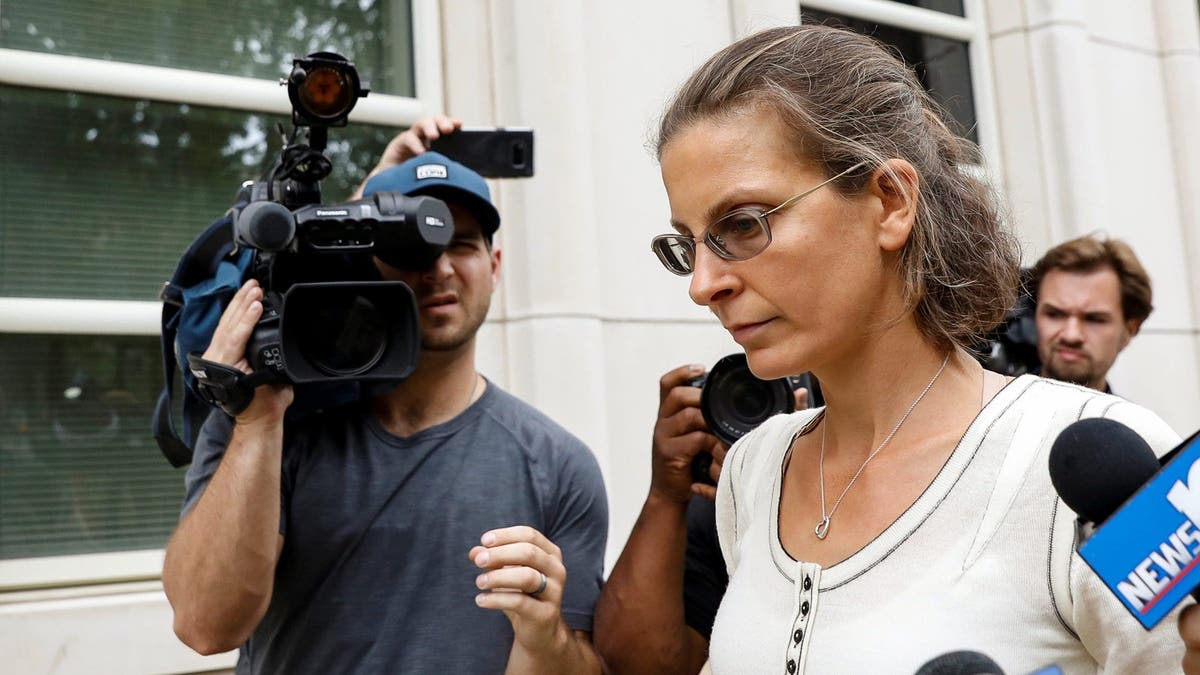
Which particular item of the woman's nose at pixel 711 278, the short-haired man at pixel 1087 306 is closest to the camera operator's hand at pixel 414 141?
the woman's nose at pixel 711 278

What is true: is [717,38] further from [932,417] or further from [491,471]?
[932,417]

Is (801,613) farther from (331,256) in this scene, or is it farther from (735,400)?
(331,256)

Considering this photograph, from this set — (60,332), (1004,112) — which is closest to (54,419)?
(60,332)

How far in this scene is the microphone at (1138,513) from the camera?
789mm

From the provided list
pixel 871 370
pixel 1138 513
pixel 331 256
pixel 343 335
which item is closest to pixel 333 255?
pixel 331 256

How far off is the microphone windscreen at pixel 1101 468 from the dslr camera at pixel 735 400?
1.01 meters

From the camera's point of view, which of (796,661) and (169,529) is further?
(169,529)

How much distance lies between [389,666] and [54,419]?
1.42 metres

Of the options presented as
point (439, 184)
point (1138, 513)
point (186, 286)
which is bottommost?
point (1138, 513)

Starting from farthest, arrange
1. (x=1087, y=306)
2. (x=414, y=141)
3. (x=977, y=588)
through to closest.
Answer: (x=1087, y=306)
(x=414, y=141)
(x=977, y=588)

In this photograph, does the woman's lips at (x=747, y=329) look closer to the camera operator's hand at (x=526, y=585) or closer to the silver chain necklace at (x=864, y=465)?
the silver chain necklace at (x=864, y=465)

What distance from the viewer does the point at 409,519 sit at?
203 centimetres

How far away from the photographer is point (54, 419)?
289cm

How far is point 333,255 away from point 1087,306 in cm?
213
